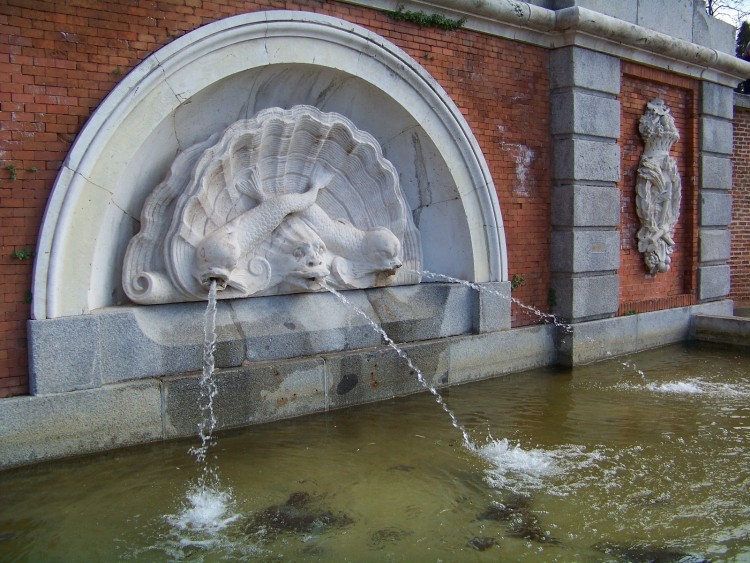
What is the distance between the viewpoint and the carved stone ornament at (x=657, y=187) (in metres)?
8.63

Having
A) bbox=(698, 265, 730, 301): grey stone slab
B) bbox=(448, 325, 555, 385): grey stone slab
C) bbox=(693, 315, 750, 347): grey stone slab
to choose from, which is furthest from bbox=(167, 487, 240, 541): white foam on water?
bbox=(698, 265, 730, 301): grey stone slab

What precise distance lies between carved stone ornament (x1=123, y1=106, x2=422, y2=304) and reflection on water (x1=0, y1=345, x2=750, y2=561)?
1.14 m

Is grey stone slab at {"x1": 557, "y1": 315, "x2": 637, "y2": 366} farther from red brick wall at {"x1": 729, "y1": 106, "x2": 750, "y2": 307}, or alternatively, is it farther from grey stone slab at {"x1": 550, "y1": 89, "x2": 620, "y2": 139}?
red brick wall at {"x1": 729, "y1": 106, "x2": 750, "y2": 307}

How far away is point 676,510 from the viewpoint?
13.1 ft

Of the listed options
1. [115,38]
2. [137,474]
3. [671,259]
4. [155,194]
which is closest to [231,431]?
[137,474]

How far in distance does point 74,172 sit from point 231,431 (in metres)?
2.04

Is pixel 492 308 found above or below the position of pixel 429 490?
above

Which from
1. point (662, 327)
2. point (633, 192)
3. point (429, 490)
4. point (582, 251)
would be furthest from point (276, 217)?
point (662, 327)

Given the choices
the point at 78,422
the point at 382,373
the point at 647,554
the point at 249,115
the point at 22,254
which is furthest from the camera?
the point at 382,373

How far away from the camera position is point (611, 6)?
26.1 feet

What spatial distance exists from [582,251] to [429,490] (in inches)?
166

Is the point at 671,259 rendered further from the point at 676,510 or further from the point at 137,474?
the point at 137,474

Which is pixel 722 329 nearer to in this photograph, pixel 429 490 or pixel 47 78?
pixel 429 490

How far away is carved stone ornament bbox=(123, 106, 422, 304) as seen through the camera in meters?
5.40
